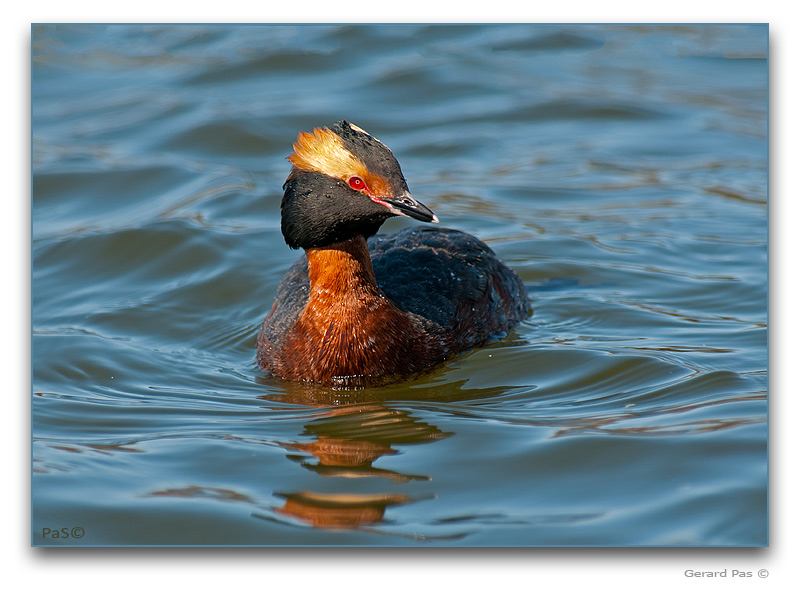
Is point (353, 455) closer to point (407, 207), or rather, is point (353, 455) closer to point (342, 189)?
point (407, 207)

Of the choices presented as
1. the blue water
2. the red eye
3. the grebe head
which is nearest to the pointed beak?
the grebe head

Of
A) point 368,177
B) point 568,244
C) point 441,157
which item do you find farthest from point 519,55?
point 368,177

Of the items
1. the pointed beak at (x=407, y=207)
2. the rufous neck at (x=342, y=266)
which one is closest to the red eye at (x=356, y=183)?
the pointed beak at (x=407, y=207)

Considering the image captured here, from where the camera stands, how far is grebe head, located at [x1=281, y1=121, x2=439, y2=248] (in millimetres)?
6918

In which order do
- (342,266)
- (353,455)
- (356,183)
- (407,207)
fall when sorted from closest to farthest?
(353,455) < (407,207) < (356,183) < (342,266)

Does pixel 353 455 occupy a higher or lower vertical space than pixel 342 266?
lower

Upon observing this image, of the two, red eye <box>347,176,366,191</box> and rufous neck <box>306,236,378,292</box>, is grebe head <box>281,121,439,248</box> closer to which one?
red eye <box>347,176,366,191</box>

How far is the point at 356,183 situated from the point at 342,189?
125 millimetres

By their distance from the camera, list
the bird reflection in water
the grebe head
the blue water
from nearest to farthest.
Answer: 1. the bird reflection in water
2. the blue water
3. the grebe head

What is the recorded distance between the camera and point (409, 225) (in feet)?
38.6

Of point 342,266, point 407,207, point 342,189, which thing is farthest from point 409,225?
point 407,207

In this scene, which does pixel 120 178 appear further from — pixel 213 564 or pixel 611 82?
pixel 213 564

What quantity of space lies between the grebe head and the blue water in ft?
4.11

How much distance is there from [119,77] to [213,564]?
10.5 metres
